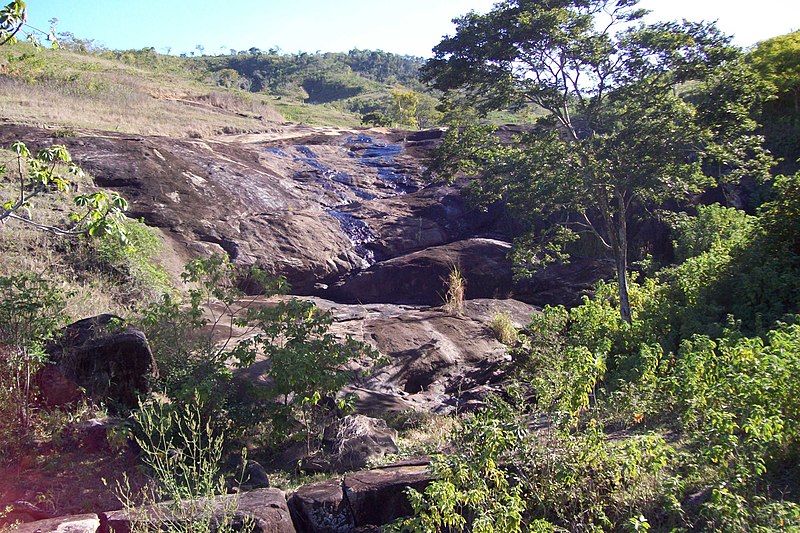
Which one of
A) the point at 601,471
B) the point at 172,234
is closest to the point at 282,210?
the point at 172,234

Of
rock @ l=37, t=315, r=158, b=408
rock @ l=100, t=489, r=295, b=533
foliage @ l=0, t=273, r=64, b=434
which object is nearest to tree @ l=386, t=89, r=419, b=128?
rock @ l=37, t=315, r=158, b=408

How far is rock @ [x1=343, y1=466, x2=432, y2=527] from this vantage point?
14.7ft

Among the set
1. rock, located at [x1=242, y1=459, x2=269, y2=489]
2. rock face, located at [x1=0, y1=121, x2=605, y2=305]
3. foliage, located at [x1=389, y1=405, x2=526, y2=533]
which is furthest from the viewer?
rock face, located at [x1=0, y1=121, x2=605, y2=305]

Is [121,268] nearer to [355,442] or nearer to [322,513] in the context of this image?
[355,442]

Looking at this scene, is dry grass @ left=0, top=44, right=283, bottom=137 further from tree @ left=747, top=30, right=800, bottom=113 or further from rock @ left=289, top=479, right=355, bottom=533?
tree @ left=747, top=30, right=800, bottom=113

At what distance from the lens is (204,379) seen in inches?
249

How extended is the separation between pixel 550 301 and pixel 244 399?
7790 millimetres

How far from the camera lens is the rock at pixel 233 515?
3.90 meters

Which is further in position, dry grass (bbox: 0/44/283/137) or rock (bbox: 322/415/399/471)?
dry grass (bbox: 0/44/283/137)

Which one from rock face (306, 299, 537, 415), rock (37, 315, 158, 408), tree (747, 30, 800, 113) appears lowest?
rock face (306, 299, 537, 415)

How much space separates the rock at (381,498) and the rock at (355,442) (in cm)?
111

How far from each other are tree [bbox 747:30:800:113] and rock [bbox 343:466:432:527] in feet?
51.9

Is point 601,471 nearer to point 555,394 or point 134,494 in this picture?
point 555,394

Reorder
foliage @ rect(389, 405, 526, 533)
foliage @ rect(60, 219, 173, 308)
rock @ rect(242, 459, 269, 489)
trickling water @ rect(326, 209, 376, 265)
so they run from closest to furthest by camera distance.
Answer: foliage @ rect(389, 405, 526, 533) → rock @ rect(242, 459, 269, 489) → foliage @ rect(60, 219, 173, 308) → trickling water @ rect(326, 209, 376, 265)
